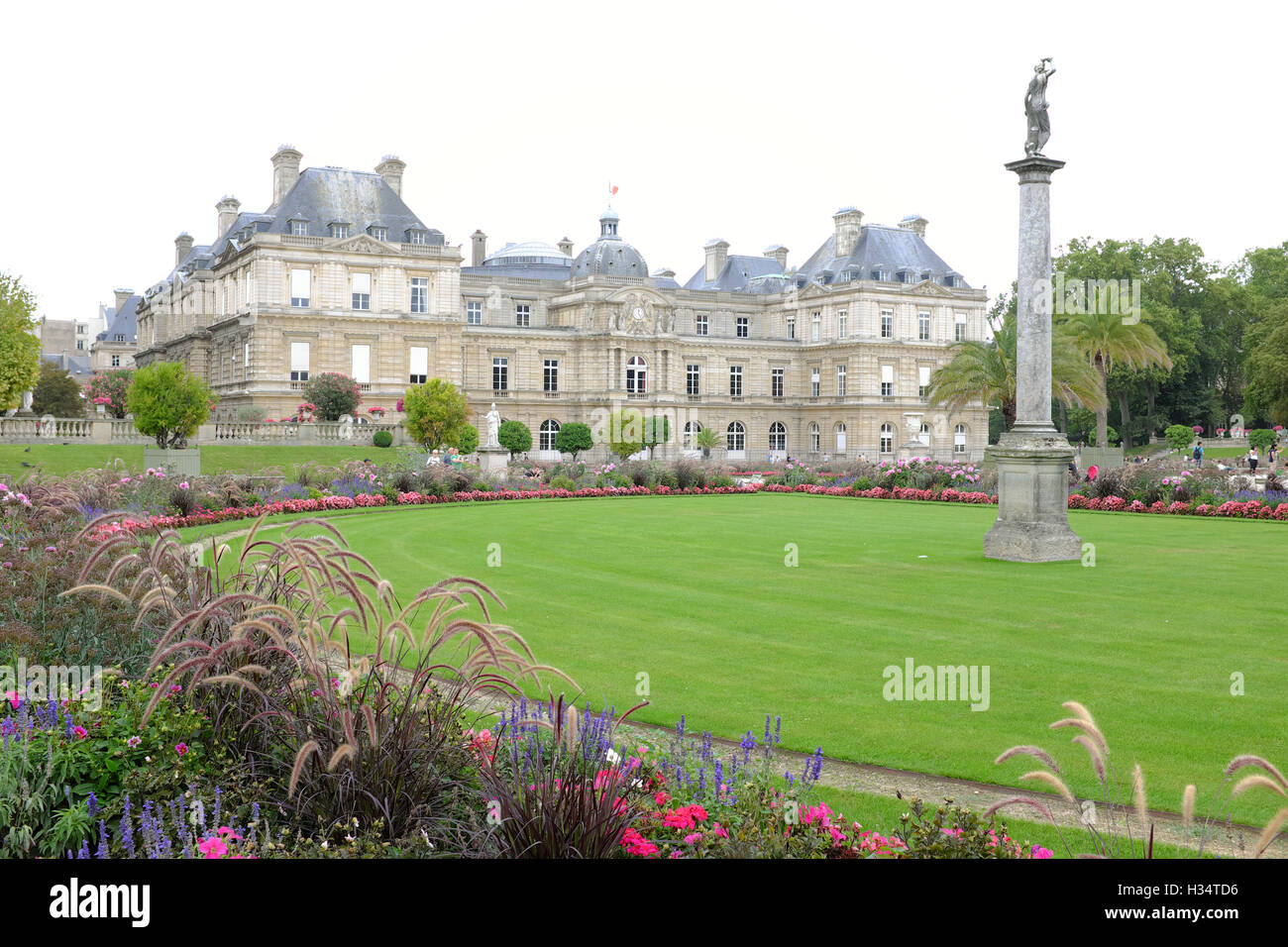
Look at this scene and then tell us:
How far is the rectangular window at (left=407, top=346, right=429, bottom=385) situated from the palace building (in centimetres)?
11

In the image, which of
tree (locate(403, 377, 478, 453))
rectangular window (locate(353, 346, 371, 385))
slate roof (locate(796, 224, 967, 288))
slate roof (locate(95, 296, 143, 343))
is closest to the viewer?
tree (locate(403, 377, 478, 453))

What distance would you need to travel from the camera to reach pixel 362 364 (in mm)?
59375

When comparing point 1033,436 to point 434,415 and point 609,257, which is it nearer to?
point 434,415

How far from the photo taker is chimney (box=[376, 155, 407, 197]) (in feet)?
212

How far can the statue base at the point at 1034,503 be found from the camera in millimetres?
17211

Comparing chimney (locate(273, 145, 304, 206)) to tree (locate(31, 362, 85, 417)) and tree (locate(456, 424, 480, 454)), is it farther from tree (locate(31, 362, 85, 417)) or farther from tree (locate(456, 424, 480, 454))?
tree (locate(456, 424, 480, 454))

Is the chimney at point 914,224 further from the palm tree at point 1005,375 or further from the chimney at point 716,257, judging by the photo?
the palm tree at point 1005,375

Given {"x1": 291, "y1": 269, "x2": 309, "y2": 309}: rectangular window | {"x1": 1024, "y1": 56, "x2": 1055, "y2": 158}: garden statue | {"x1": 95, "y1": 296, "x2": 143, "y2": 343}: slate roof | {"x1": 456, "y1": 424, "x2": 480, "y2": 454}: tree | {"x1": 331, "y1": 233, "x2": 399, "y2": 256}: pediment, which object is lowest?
{"x1": 456, "y1": 424, "x2": 480, "y2": 454}: tree

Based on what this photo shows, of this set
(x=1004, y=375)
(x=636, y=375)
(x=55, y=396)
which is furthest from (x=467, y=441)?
(x=55, y=396)

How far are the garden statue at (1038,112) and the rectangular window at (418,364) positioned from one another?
4614cm

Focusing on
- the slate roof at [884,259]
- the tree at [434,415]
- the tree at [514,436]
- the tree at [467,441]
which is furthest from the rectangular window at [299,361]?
the slate roof at [884,259]

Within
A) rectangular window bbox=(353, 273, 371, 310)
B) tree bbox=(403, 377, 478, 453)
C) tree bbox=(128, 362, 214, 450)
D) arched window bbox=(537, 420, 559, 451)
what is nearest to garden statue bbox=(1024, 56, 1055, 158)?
Answer: tree bbox=(128, 362, 214, 450)

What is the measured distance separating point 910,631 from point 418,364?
5228 centimetres
